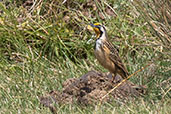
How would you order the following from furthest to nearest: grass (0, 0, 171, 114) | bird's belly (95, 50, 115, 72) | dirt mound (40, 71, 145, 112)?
bird's belly (95, 50, 115, 72) → grass (0, 0, 171, 114) → dirt mound (40, 71, 145, 112)

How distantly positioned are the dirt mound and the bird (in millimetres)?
413

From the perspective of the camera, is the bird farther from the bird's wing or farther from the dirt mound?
the dirt mound

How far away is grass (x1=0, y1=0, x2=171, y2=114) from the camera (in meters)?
5.63

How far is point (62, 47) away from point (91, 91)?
2300mm

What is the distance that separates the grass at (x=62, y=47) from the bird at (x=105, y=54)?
12.5 inches

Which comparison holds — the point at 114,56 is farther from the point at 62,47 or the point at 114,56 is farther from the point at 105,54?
the point at 62,47

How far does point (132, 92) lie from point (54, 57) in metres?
2.47

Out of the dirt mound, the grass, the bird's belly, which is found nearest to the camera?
the dirt mound

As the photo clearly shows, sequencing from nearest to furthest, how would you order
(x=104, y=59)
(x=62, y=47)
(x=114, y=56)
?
1. (x=104, y=59)
2. (x=114, y=56)
3. (x=62, y=47)

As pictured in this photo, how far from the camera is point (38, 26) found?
794 cm

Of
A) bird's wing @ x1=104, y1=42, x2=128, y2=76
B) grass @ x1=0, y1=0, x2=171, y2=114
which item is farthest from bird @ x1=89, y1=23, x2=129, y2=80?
grass @ x1=0, y1=0, x2=171, y2=114

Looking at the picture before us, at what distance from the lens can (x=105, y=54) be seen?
6195 mm

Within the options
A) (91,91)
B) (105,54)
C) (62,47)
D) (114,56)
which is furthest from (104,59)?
(62,47)

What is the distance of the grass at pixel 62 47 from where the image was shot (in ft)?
18.5
